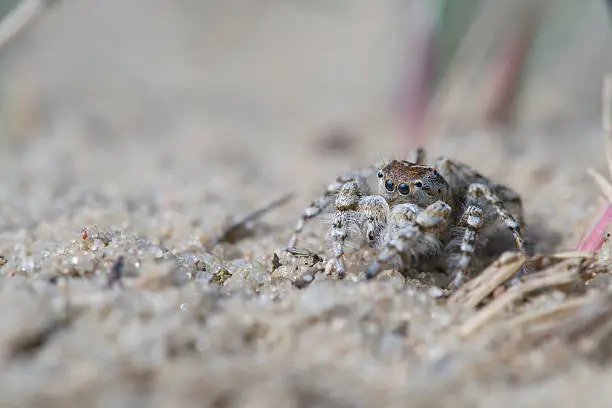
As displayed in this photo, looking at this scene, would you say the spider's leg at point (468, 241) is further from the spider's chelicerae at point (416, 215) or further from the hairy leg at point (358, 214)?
the hairy leg at point (358, 214)

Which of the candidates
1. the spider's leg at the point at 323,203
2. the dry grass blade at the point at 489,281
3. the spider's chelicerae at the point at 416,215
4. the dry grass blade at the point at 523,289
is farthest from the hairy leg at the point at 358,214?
the dry grass blade at the point at 523,289

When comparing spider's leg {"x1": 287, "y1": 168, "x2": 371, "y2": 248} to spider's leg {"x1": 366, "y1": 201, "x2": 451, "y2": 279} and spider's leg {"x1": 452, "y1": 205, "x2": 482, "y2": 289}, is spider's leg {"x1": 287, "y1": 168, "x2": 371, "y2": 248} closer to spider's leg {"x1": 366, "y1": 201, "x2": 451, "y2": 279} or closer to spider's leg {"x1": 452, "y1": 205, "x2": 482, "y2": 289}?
spider's leg {"x1": 366, "y1": 201, "x2": 451, "y2": 279}

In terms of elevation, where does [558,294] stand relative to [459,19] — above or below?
below

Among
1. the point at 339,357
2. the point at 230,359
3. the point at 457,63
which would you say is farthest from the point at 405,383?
the point at 457,63

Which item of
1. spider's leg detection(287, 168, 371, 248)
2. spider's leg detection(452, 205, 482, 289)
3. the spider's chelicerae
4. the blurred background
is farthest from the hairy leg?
the blurred background

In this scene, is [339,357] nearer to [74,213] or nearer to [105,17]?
[74,213]
